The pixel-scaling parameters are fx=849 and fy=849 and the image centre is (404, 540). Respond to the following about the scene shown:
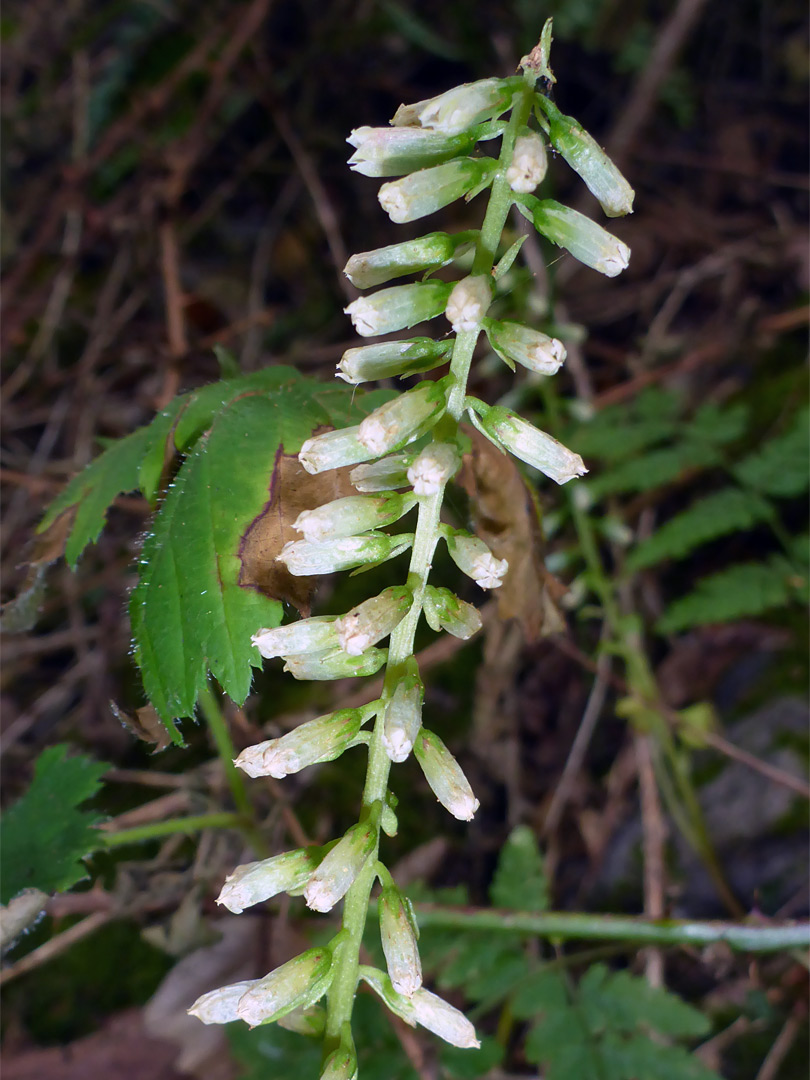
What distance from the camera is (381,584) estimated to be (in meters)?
3.76

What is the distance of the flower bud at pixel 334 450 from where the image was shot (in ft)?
4.91

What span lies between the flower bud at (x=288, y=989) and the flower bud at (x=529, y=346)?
106cm

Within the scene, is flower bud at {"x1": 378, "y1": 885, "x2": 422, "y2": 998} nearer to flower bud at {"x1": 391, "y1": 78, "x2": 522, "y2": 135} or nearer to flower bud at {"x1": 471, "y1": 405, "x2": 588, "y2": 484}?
flower bud at {"x1": 471, "y1": 405, "x2": 588, "y2": 484}

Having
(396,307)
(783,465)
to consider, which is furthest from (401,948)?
(783,465)

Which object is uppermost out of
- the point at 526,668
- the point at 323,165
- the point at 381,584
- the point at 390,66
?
the point at 390,66

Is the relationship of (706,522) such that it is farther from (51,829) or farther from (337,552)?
(51,829)

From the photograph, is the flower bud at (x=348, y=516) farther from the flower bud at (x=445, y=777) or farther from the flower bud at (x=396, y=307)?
the flower bud at (x=445, y=777)

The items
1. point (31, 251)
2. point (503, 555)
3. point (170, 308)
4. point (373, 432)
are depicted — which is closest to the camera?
point (373, 432)

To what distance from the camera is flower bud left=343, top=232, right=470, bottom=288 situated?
1.52m

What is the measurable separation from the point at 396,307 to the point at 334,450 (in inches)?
10.7

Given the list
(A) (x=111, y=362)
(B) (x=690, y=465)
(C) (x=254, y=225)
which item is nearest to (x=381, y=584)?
(B) (x=690, y=465)

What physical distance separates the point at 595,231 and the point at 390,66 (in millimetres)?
4370

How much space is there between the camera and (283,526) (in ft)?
5.71

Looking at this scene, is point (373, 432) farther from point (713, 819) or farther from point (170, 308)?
point (170, 308)
